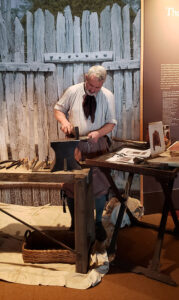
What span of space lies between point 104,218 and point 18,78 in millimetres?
2118

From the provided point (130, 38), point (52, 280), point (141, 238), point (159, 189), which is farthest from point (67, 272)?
point (130, 38)

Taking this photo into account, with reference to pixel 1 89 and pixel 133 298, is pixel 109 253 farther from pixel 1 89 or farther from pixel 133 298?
pixel 1 89

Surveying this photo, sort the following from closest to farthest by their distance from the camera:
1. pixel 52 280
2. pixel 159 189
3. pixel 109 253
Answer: pixel 52 280 → pixel 109 253 → pixel 159 189

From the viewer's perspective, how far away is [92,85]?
349cm

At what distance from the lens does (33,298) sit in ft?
9.07

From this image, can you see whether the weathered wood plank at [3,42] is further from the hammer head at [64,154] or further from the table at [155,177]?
the table at [155,177]

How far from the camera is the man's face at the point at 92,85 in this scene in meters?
3.43

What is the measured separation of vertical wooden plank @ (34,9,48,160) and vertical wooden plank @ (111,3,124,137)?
90 cm

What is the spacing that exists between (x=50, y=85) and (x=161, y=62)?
145 centimetres

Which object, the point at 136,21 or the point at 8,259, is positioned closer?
the point at 8,259

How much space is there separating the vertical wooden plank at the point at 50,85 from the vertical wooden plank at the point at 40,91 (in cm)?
5

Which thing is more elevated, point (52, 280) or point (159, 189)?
point (159, 189)

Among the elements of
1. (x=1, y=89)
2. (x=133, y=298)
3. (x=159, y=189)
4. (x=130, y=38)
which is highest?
(x=130, y=38)

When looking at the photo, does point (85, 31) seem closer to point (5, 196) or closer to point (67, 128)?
point (67, 128)
